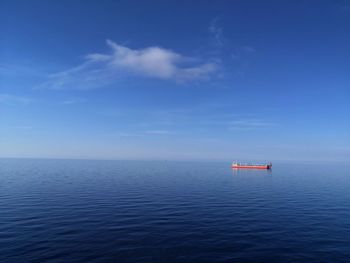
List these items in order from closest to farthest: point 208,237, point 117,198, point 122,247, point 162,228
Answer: point 122,247, point 208,237, point 162,228, point 117,198

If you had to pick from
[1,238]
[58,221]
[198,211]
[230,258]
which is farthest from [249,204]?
[1,238]

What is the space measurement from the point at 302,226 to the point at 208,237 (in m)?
14.2

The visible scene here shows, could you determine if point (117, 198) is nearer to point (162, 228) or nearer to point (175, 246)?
point (162, 228)

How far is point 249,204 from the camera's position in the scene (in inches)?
1734

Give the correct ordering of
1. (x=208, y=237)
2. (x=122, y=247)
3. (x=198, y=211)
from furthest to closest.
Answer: (x=198, y=211) < (x=208, y=237) < (x=122, y=247)

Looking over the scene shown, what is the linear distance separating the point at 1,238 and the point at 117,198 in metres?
24.5

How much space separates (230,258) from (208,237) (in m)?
5.20

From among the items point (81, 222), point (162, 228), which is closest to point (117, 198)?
point (81, 222)

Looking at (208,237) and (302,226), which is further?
(302,226)

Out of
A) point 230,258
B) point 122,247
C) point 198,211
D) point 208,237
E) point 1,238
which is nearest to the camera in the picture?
point 230,258

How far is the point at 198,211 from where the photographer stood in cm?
3762

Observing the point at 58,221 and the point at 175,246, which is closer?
the point at 175,246

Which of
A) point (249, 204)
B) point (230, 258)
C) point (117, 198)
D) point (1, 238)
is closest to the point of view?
point (230, 258)

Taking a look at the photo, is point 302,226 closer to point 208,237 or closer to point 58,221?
point 208,237
